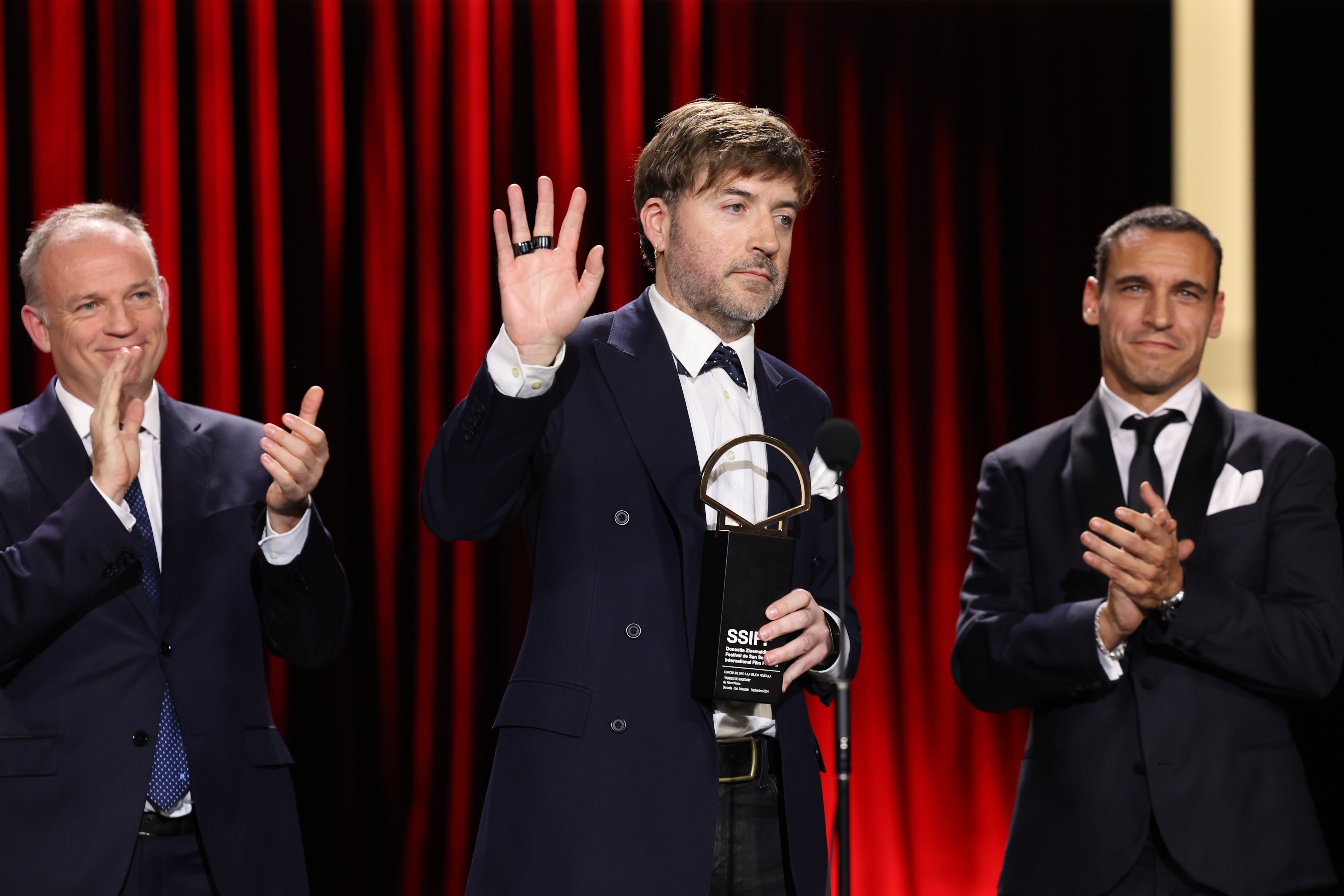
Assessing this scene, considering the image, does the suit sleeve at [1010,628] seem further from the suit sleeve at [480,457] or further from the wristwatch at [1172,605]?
the suit sleeve at [480,457]

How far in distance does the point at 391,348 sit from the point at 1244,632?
2619 mm

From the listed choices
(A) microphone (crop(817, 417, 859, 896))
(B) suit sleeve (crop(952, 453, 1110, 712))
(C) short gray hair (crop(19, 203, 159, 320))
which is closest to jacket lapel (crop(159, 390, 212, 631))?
(C) short gray hair (crop(19, 203, 159, 320))

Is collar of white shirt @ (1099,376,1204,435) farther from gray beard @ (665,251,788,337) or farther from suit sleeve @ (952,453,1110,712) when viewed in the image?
gray beard @ (665,251,788,337)

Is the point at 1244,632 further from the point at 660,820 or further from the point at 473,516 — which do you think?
the point at 473,516

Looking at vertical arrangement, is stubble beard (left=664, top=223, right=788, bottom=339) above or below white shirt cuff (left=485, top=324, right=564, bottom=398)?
above

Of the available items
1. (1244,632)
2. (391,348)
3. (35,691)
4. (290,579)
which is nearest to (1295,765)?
(1244,632)

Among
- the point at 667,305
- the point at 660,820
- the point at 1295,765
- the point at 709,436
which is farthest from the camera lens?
the point at 1295,765

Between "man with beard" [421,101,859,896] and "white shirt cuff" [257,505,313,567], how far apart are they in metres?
0.48

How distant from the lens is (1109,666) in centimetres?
242

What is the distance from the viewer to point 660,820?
6.17 feet

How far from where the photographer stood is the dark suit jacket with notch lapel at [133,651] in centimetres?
213

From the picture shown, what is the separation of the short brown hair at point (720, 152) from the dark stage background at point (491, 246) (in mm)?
1767

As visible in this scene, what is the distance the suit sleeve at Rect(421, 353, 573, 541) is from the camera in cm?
186

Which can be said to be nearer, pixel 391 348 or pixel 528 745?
pixel 528 745
